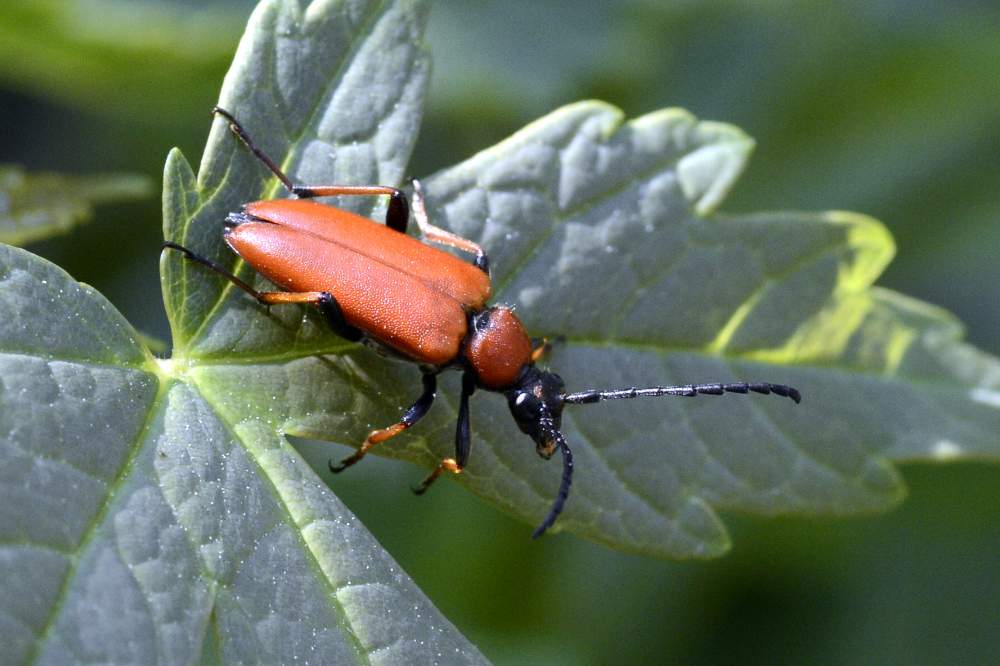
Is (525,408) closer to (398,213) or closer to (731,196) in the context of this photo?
(398,213)

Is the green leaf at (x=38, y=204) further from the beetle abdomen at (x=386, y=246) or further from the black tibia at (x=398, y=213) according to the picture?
the black tibia at (x=398, y=213)

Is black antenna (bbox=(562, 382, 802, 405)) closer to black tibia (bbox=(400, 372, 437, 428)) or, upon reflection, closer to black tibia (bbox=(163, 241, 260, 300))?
black tibia (bbox=(400, 372, 437, 428))

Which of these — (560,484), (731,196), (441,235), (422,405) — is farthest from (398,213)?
(731,196)

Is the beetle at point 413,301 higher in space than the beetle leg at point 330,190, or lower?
lower

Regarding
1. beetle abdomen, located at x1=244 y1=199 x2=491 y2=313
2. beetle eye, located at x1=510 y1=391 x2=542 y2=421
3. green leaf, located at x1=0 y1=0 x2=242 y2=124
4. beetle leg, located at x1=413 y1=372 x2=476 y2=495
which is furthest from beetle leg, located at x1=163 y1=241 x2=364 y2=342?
green leaf, located at x1=0 y1=0 x2=242 y2=124

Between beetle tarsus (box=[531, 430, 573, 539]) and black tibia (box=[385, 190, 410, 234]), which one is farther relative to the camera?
black tibia (box=[385, 190, 410, 234])

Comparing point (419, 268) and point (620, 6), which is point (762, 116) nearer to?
point (620, 6)

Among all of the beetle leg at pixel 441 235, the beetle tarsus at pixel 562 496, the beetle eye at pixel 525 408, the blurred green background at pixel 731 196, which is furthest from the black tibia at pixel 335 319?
the blurred green background at pixel 731 196
